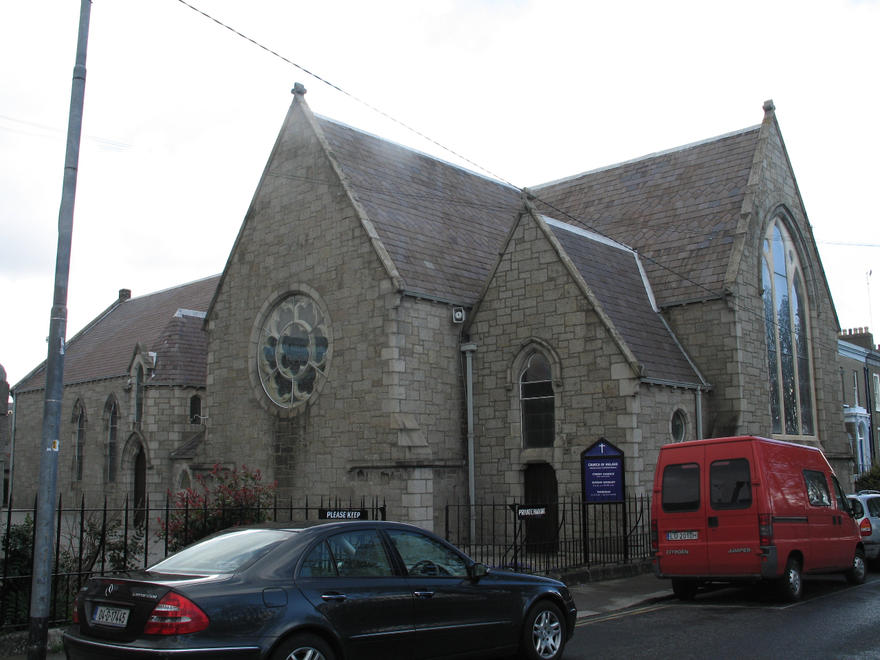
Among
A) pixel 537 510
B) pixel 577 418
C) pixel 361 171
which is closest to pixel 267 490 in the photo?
pixel 537 510

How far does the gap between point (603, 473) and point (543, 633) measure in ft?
26.4

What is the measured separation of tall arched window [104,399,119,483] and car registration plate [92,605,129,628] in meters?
29.5

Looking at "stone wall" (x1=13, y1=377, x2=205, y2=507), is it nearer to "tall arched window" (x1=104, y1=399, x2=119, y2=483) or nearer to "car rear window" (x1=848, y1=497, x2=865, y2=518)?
"tall arched window" (x1=104, y1=399, x2=119, y2=483)

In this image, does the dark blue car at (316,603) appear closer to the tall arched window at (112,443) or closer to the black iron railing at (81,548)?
the black iron railing at (81,548)

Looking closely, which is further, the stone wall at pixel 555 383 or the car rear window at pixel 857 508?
the stone wall at pixel 555 383

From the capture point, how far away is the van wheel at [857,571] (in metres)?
14.6

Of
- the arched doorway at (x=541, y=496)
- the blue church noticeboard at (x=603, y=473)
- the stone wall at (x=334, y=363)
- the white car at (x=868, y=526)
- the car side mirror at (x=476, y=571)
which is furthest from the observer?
the stone wall at (x=334, y=363)

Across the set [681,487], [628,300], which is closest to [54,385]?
[681,487]

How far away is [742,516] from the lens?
12.4 meters

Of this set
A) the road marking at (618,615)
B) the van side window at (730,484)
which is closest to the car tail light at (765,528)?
the van side window at (730,484)

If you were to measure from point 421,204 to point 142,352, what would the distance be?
1449 centimetres

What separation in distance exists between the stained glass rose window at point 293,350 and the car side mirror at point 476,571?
13.6 metres

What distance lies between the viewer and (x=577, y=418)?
19.0 meters

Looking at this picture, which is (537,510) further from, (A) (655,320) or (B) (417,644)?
(A) (655,320)
